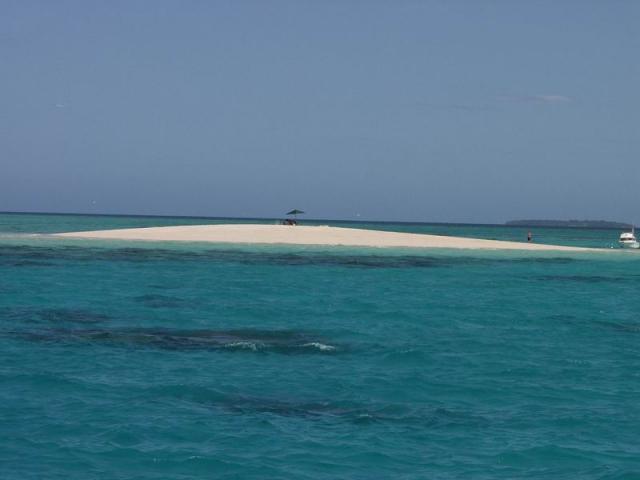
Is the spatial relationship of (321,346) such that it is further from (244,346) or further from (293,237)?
(293,237)

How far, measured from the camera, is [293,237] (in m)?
88.9

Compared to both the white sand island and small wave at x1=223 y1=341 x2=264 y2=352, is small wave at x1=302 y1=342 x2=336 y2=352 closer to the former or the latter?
small wave at x1=223 y1=341 x2=264 y2=352

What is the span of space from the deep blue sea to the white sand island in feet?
150

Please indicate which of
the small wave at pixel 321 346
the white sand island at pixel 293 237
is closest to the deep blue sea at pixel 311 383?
the small wave at pixel 321 346

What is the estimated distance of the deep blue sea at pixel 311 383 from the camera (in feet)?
45.7

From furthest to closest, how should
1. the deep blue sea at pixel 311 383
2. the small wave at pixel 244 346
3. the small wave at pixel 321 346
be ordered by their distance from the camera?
the small wave at pixel 321 346 < the small wave at pixel 244 346 < the deep blue sea at pixel 311 383

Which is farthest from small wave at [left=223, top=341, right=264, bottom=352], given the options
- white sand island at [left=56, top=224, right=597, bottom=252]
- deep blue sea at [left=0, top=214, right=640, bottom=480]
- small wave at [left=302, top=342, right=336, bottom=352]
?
white sand island at [left=56, top=224, right=597, bottom=252]

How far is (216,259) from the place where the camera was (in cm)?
6272

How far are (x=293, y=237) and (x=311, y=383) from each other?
6994cm

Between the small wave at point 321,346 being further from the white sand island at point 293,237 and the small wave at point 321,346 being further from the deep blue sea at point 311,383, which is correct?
the white sand island at point 293,237

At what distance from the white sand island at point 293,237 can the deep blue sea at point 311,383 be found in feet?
150

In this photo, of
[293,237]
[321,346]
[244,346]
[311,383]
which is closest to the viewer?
[311,383]

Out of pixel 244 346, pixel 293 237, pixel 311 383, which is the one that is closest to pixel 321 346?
pixel 244 346

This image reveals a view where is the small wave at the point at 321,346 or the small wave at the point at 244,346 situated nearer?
the small wave at the point at 244,346
